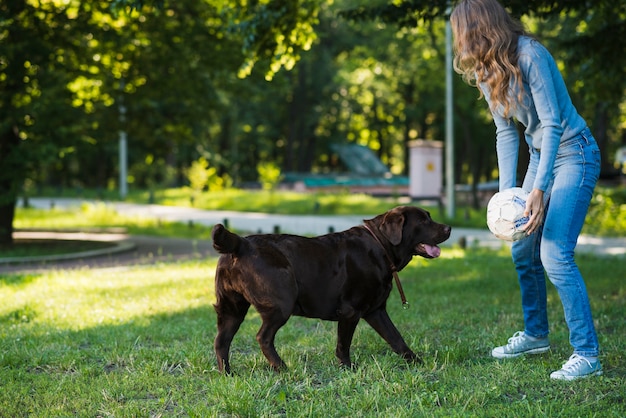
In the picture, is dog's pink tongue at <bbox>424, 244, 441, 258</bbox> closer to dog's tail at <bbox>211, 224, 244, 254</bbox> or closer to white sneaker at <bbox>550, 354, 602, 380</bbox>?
white sneaker at <bbox>550, 354, 602, 380</bbox>

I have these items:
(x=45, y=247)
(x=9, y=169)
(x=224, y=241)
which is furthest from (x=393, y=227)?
(x=45, y=247)

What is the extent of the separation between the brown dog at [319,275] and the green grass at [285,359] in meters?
0.27

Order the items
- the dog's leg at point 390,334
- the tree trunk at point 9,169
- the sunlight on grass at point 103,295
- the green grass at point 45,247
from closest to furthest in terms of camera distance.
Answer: the dog's leg at point 390,334 → the sunlight on grass at point 103,295 → the tree trunk at point 9,169 → the green grass at point 45,247

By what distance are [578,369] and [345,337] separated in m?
1.37

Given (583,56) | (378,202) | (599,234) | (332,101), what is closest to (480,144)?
(332,101)

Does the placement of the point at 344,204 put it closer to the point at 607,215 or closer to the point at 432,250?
the point at 607,215

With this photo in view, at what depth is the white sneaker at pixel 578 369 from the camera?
14.5ft

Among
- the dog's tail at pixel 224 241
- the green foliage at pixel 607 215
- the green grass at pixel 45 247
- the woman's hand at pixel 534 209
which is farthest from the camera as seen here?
the green foliage at pixel 607 215

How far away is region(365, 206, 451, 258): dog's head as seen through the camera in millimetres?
4871

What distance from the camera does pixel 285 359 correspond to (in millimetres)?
5078

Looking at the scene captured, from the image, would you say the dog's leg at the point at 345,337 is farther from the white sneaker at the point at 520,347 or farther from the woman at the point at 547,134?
the woman at the point at 547,134

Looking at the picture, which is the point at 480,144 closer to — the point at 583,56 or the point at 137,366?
the point at 583,56

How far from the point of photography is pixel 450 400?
406 cm

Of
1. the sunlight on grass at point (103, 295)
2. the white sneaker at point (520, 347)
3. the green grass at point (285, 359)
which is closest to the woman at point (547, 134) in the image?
the green grass at point (285, 359)
